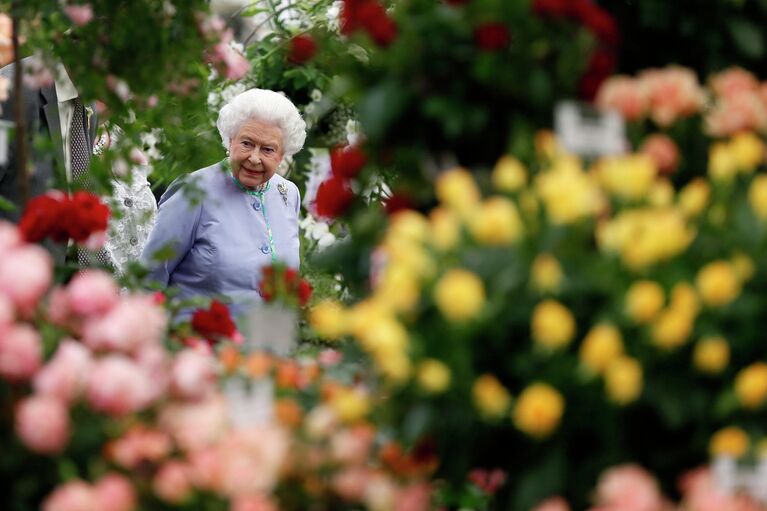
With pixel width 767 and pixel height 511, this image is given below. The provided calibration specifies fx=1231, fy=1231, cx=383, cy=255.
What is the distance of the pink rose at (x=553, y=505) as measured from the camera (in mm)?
1352

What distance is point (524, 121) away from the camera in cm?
167

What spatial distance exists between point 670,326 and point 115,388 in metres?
0.65

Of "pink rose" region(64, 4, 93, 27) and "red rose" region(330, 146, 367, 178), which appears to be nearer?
"red rose" region(330, 146, 367, 178)

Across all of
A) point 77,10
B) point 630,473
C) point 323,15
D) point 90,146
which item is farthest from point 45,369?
point 323,15

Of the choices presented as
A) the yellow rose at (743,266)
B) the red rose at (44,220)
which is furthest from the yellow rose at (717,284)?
the red rose at (44,220)

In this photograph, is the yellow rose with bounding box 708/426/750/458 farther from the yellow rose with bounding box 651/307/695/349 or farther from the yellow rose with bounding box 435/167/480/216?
the yellow rose with bounding box 435/167/480/216

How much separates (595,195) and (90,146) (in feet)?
8.87

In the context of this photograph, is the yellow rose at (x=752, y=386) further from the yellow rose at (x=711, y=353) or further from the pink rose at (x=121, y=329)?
the pink rose at (x=121, y=329)

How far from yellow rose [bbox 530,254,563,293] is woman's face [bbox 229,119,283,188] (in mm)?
2514

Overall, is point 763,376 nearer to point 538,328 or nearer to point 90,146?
point 538,328

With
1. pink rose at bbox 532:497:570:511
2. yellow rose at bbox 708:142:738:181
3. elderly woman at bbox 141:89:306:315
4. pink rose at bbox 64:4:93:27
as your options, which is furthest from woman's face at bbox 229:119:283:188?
pink rose at bbox 532:497:570:511

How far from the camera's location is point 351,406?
1498mm

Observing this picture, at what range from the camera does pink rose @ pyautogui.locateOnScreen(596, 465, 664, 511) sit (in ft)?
4.33

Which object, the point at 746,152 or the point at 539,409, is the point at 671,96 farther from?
the point at 539,409
